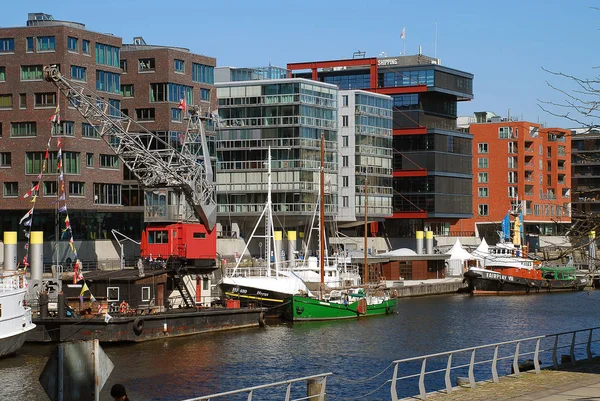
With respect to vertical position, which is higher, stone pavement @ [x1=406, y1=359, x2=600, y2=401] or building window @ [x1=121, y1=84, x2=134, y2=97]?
building window @ [x1=121, y1=84, x2=134, y2=97]

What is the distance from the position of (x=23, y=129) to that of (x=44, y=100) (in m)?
3.21

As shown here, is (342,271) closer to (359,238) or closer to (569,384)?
(359,238)

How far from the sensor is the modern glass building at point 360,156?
127562 mm

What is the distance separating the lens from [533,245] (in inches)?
6683

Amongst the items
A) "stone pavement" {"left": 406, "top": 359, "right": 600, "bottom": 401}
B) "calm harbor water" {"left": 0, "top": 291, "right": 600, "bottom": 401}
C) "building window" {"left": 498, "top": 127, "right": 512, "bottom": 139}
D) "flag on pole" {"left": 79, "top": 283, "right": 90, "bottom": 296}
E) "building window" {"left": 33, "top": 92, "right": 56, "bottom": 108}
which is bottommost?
"calm harbor water" {"left": 0, "top": 291, "right": 600, "bottom": 401}

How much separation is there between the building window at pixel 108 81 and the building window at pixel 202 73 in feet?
35.8

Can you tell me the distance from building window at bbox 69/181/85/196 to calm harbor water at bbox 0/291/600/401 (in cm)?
2808

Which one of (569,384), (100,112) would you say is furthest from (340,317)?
(569,384)

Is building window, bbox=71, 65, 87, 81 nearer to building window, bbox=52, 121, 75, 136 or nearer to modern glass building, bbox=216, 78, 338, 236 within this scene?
building window, bbox=52, 121, 75, 136

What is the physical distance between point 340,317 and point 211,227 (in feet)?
39.1

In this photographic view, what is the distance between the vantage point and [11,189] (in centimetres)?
8988

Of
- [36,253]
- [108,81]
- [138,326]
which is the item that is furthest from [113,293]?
[108,81]

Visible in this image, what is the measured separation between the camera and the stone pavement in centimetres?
2853

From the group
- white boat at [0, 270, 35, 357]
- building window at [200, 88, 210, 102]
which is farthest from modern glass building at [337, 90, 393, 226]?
white boat at [0, 270, 35, 357]
